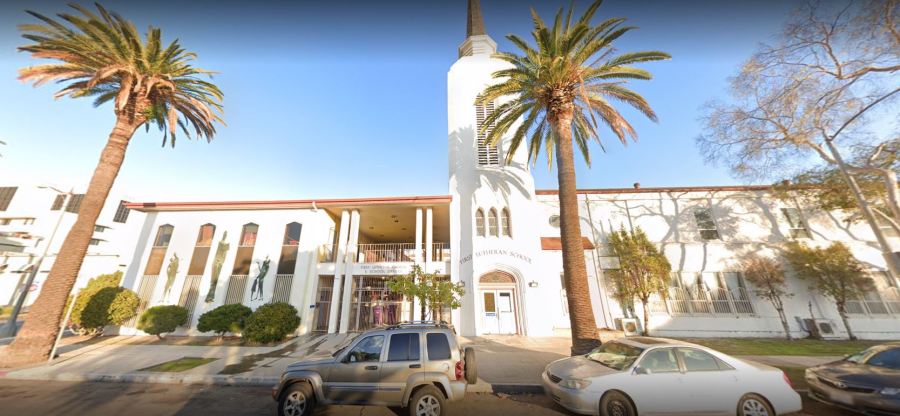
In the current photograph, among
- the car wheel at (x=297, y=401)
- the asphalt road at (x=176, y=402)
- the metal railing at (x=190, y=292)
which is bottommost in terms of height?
the asphalt road at (x=176, y=402)

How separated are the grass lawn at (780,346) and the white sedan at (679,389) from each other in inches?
349

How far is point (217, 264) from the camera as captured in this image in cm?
1622

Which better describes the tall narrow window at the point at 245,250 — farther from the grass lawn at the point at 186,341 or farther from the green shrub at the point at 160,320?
the grass lawn at the point at 186,341

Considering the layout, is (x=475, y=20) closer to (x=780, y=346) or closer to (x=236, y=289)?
(x=236, y=289)

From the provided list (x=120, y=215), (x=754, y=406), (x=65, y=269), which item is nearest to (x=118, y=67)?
(x=65, y=269)

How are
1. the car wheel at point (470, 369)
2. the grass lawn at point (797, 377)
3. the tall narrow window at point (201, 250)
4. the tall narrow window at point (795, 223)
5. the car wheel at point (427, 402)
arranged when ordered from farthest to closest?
the tall narrow window at point (795, 223) < the tall narrow window at point (201, 250) < the grass lawn at point (797, 377) < the car wheel at point (470, 369) < the car wheel at point (427, 402)

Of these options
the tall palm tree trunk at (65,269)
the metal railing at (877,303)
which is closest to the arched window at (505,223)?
the tall palm tree trunk at (65,269)

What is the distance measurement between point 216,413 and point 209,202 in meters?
15.8

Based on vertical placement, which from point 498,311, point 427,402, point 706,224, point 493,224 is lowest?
point 427,402

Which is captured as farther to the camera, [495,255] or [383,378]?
[495,255]

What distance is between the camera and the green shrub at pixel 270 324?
42.3ft

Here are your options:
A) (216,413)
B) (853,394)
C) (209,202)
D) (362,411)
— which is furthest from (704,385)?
(209,202)

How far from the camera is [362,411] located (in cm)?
580

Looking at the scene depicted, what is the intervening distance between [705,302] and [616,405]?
16.1m
